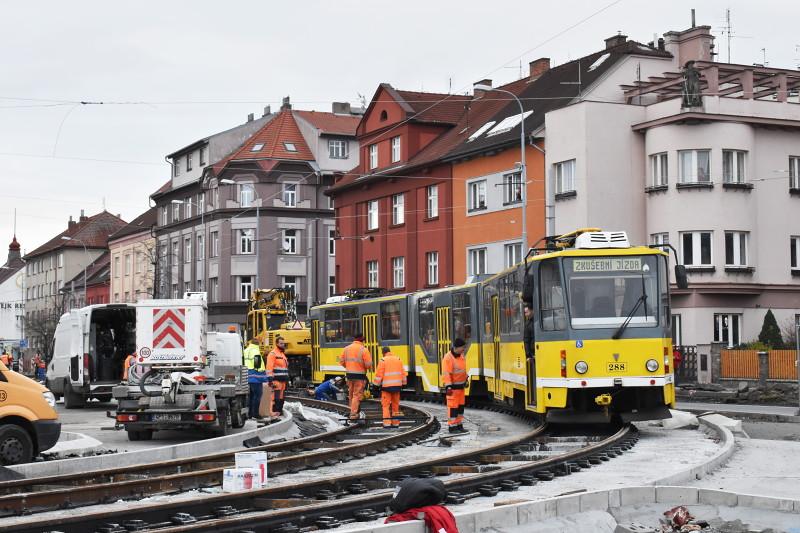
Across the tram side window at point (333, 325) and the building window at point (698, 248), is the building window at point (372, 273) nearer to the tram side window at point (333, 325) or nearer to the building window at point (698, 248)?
the tram side window at point (333, 325)

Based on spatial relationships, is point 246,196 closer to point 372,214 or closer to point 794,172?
point 372,214

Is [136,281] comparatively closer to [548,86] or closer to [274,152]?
[274,152]

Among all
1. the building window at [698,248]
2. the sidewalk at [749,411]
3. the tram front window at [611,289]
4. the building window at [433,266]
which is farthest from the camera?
the building window at [433,266]

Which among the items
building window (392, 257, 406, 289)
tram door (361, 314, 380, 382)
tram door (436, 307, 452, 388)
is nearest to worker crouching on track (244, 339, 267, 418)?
tram door (436, 307, 452, 388)

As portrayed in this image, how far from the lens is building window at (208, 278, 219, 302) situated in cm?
7631

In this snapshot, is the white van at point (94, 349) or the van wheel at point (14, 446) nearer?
the van wheel at point (14, 446)

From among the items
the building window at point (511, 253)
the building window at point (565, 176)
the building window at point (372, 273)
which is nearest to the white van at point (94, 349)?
the building window at point (565, 176)

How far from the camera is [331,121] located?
80.1 meters

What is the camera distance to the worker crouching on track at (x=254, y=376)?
986 inches

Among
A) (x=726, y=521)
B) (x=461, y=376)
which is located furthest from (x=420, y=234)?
(x=726, y=521)

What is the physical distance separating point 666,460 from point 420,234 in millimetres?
40425

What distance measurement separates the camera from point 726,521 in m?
10.7

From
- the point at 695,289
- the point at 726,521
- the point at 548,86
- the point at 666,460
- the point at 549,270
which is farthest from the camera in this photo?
the point at 548,86

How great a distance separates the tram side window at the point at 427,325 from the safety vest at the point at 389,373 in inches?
352
